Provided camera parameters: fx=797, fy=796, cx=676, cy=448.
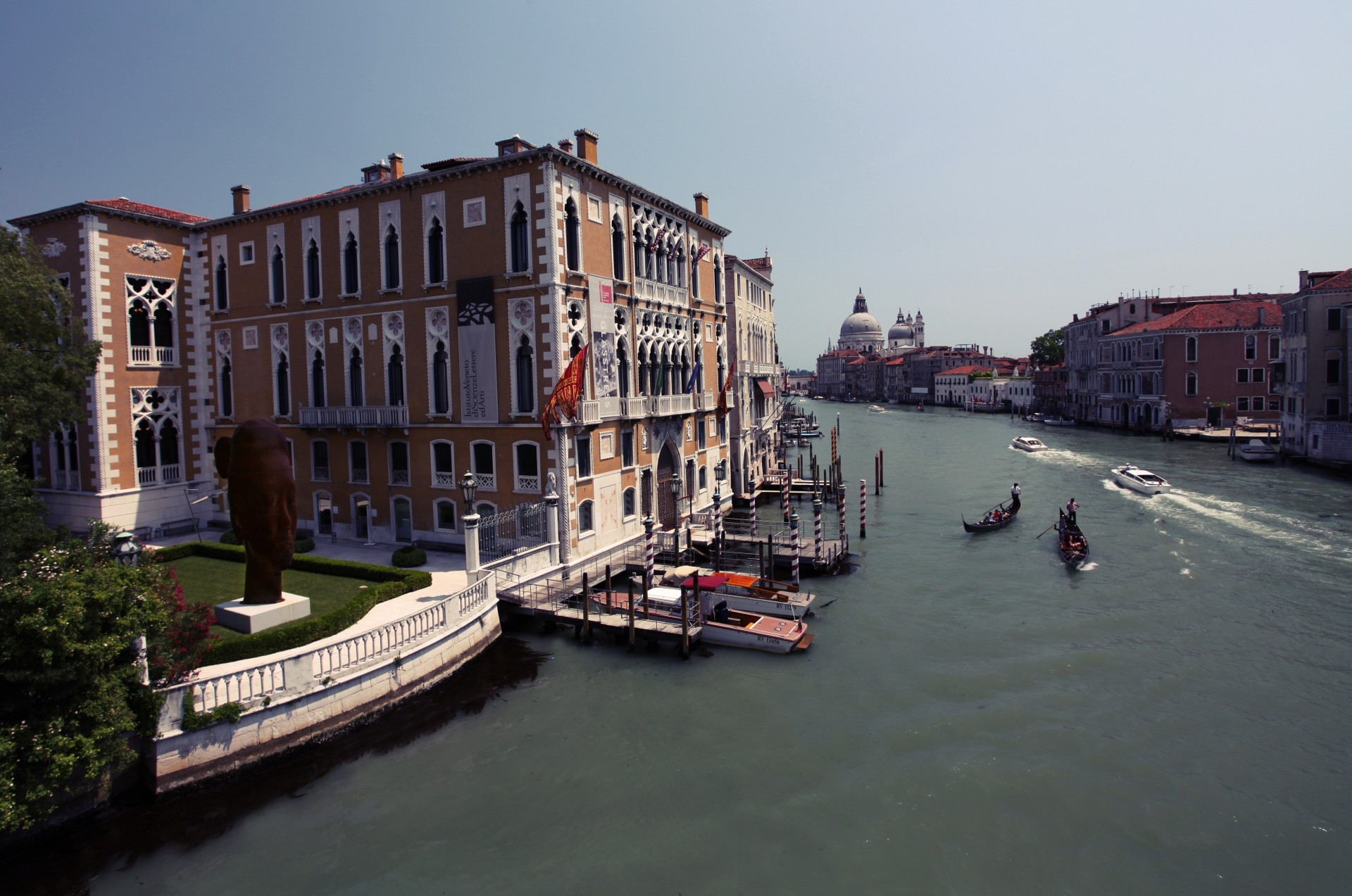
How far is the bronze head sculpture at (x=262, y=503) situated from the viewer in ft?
47.2

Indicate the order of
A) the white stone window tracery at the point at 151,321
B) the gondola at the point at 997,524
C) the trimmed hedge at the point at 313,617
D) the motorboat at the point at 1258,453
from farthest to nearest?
the motorboat at the point at 1258,453, the gondola at the point at 997,524, the white stone window tracery at the point at 151,321, the trimmed hedge at the point at 313,617

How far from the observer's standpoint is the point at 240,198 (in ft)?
88.5

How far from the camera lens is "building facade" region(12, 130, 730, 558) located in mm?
21484

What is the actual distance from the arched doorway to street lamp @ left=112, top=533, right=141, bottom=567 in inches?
637

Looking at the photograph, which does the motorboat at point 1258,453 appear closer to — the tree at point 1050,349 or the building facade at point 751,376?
the building facade at point 751,376

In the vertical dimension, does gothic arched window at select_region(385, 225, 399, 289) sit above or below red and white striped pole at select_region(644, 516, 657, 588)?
above

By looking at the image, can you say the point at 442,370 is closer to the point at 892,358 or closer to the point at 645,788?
the point at 645,788

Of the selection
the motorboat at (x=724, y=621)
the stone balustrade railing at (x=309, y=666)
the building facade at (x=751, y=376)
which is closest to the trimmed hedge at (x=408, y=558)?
the stone balustrade railing at (x=309, y=666)

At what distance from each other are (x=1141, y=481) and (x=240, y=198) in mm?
41531

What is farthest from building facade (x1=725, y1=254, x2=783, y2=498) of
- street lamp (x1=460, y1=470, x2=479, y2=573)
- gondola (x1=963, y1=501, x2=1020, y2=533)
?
street lamp (x1=460, y1=470, x2=479, y2=573)

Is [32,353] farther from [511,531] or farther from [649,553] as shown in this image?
[649,553]

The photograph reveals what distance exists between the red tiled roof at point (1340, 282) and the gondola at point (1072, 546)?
108 ft

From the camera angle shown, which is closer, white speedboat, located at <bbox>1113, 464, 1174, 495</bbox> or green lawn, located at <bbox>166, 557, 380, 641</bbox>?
green lawn, located at <bbox>166, 557, 380, 641</bbox>

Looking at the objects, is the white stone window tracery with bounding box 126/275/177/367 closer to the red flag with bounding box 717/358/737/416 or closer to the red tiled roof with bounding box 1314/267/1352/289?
the red flag with bounding box 717/358/737/416
